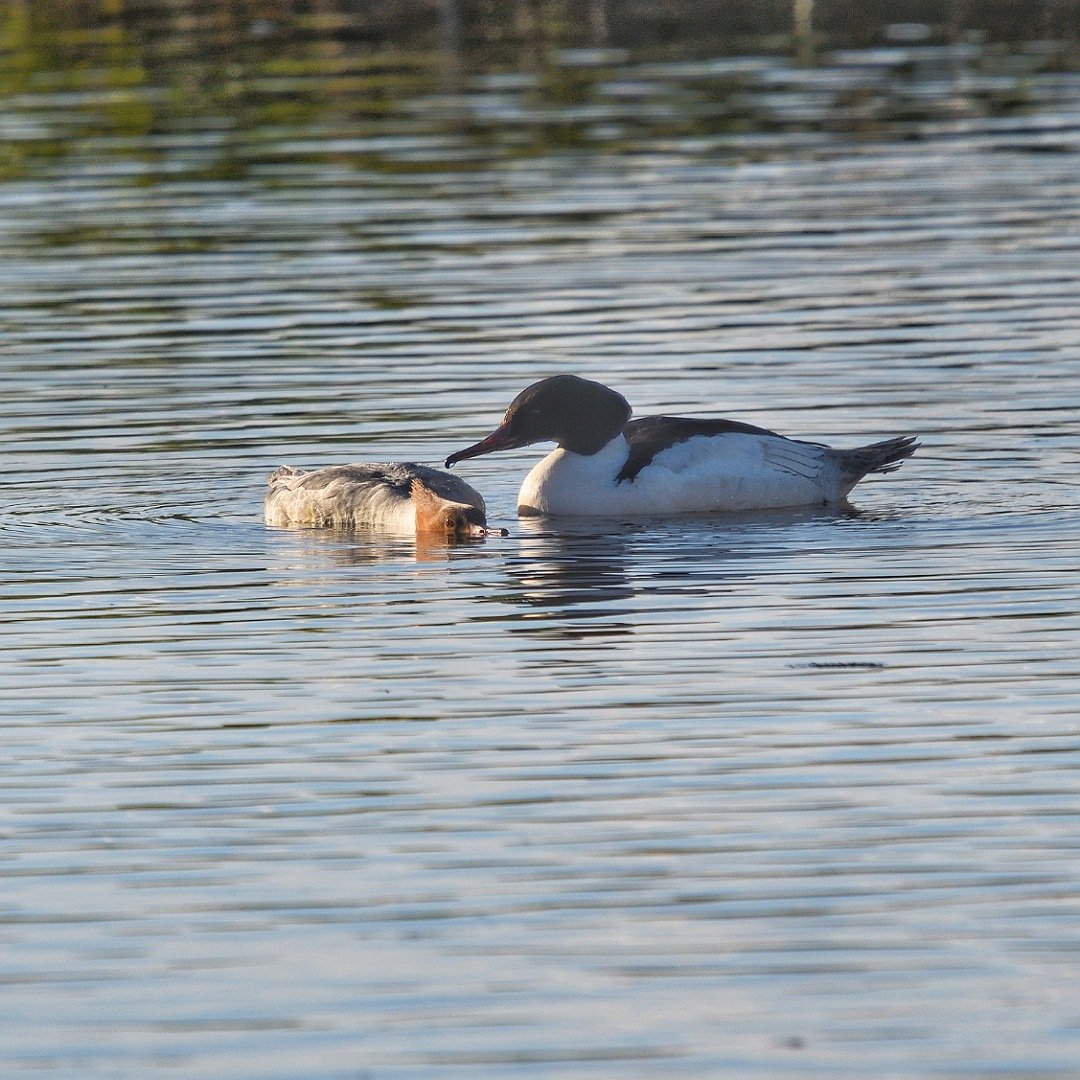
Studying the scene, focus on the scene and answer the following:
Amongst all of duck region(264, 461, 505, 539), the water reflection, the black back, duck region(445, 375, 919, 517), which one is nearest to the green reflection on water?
duck region(445, 375, 919, 517)

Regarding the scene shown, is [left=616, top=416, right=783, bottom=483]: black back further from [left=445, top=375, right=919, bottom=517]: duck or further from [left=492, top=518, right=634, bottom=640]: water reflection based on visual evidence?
[left=492, top=518, right=634, bottom=640]: water reflection

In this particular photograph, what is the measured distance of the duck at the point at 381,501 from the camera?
13.4 m

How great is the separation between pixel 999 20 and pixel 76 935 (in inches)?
1344

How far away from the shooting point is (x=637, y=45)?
128ft

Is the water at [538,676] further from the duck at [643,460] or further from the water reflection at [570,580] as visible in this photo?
the duck at [643,460]

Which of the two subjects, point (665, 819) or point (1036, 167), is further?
point (1036, 167)

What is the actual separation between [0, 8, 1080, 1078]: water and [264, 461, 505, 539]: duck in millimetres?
177

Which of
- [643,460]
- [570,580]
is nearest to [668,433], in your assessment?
[643,460]

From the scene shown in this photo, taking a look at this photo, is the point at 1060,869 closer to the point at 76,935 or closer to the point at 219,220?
the point at 76,935

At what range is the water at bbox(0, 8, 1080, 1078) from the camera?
6.91 metres

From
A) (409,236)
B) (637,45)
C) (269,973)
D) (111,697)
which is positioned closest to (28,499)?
(111,697)

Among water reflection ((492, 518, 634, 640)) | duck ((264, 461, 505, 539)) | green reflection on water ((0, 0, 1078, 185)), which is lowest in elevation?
water reflection ((492, 518, 634, 640))

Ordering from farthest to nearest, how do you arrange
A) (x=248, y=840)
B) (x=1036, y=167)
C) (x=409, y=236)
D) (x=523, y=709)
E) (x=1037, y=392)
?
1. (x=1036, y=167)
2. (x=409, y=236)
3. (x=1037, y=392)
4. (x=523, y=709)
5. (x=248, y=840)

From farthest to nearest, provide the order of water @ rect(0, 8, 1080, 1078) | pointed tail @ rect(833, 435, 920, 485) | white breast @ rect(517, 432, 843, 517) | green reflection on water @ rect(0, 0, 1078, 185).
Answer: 1. green reflection on water @ rect(0, 0, 1078, 185)
2. pointed tail @ rect(833, 435, 920, 485)
3. white breast @ rect(517, 432, 843, 517)
4. water @ rect(0, 8, 1080, 1078)
